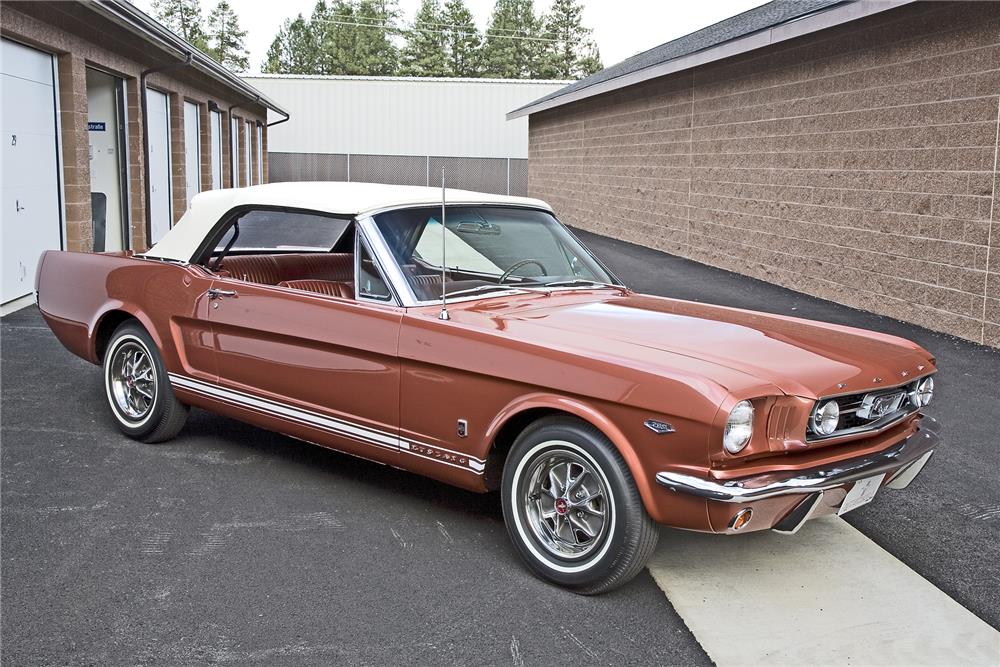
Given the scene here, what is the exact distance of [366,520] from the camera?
14.8ft

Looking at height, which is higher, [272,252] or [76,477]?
[272,252]

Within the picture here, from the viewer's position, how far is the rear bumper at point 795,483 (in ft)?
11.1

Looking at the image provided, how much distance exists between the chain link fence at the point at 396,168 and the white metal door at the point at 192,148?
18114 mm

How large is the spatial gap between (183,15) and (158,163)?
7822 cm

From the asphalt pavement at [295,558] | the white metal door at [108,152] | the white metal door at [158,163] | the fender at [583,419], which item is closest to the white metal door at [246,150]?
the white metal door at [158,163]

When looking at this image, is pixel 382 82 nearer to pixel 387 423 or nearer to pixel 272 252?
pixel 272 252

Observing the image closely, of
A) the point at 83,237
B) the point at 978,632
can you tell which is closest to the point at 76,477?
the point at 978,632

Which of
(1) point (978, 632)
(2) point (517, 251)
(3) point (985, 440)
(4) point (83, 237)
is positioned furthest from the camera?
(4) point (83, 237)

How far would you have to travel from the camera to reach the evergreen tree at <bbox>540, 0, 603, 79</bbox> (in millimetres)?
79500

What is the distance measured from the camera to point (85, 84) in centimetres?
1280

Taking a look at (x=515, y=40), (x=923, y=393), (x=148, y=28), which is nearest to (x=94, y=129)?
(x=148, y=28)

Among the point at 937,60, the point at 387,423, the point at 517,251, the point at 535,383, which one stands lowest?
the point at 387,423

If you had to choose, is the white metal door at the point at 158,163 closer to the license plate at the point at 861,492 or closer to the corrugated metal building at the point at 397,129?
the license plate at the point at 861,492

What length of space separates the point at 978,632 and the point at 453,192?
10.1 ft
